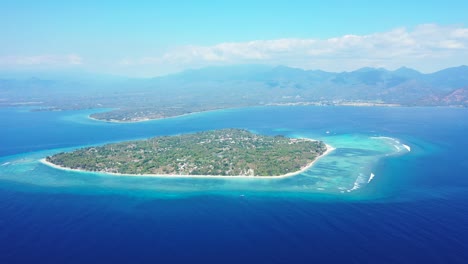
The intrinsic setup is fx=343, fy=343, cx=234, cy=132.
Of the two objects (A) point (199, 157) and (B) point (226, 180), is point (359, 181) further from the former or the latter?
(A) point (199, 157)

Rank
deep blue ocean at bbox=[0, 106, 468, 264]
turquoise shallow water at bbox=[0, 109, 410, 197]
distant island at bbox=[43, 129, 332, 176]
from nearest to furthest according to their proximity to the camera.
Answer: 1. deep blue ocean at bbox=[0, 106, 468, 264]
2. turquoise shallow water at bbox=[0, 109, 410, 197]
3. distant island at bbox=[43, 129, 332, 176]

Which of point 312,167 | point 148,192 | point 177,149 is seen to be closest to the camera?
point 148,192

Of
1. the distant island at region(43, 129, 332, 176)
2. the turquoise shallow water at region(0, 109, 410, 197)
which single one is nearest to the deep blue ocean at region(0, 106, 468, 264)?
the turquoise shallow water at region(0, 109, 410, 197)

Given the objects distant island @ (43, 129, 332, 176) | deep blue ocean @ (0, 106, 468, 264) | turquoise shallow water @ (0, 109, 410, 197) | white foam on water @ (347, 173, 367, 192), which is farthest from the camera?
distant island @ (43, 129, 332, 176)

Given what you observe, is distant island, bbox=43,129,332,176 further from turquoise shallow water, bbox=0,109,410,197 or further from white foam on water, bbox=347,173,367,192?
Answer: white foam on water, bbox=347,173,367,192

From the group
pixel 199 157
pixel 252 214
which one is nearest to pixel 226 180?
pixel 199 157

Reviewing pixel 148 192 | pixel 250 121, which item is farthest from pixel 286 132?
pixel 148 192

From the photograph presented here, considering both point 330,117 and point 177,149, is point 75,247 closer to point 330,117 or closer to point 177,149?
point 177,149
